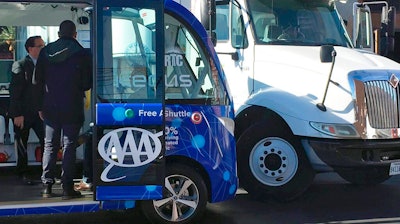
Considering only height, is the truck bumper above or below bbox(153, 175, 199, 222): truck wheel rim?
above

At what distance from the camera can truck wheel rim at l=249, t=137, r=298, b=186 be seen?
725 cm

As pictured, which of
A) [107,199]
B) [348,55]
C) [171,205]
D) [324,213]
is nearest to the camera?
[107,199]

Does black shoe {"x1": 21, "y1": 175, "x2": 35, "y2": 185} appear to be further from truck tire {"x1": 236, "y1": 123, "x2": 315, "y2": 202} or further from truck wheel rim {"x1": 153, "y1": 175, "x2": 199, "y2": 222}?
truck tire {"x1": 236, "y1": 123, "x2": 315, "y2": 202}

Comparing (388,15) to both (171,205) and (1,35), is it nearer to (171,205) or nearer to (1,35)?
(171,205)

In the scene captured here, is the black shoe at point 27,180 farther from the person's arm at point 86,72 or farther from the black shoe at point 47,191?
the person's arm at point 86,72

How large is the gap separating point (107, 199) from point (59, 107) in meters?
1.08

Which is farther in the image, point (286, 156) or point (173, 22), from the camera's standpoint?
point (286, 156)

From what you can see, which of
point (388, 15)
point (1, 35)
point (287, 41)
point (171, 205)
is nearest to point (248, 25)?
point (287, 41)

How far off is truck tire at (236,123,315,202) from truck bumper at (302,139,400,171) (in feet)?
1.02

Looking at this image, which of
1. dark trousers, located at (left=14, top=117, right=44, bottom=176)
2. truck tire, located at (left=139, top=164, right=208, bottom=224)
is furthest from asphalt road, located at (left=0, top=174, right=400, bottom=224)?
dark trousers, located at (left=14, top=117, right=44, bottom=176)

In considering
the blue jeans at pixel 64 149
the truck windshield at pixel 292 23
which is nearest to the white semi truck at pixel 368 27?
the truck windshield at pixel 292 23

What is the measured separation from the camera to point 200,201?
5.89m

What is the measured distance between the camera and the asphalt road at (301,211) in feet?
20.9

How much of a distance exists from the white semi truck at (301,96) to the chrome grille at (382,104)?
12mm
